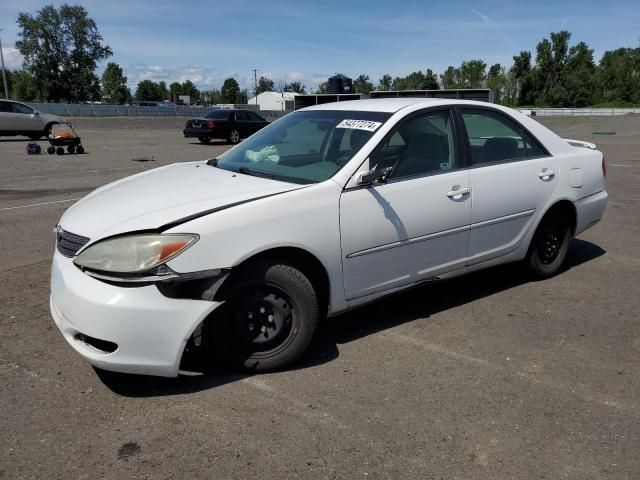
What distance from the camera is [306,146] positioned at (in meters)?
4.25

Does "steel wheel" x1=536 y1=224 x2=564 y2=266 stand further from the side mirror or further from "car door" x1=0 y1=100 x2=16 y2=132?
"car door" x1=0 y1=100 x2=16 y2=132

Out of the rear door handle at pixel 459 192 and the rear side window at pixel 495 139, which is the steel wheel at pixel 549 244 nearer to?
the rear side window at pixel 495 139

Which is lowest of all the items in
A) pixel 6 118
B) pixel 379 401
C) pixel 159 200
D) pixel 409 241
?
pixel 379 401

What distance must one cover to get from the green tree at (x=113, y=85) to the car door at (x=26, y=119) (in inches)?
3893

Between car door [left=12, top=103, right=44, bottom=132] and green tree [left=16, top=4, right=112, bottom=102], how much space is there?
74659 mm

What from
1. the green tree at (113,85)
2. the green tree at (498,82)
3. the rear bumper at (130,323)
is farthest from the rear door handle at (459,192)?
the green tree at (113,85)

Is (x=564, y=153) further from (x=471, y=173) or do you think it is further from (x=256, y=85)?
(x=256, y=85)

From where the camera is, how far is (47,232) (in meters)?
6.69

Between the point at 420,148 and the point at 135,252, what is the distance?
218cm

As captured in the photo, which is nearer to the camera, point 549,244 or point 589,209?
point 549,244

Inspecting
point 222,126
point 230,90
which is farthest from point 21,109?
point 230,90

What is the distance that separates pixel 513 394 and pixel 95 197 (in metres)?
2.89

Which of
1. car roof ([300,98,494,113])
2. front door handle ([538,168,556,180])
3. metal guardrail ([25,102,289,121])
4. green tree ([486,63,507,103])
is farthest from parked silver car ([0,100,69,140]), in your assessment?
green tree ([486,63,507,103])

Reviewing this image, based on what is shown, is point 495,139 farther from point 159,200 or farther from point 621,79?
point 621,79
